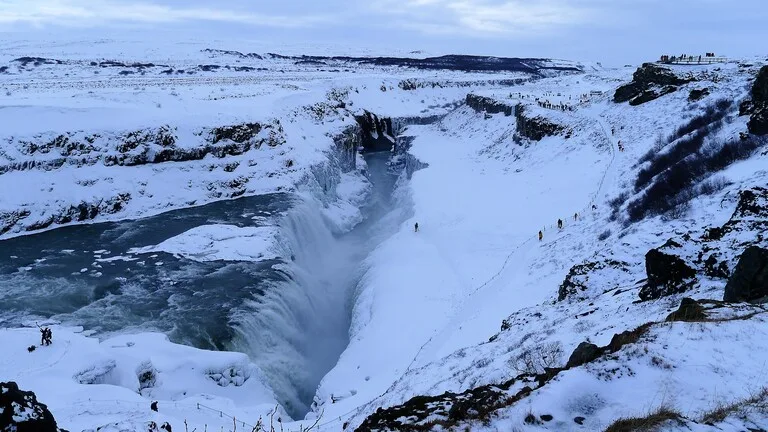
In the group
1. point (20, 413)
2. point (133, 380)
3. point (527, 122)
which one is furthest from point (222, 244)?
point (527, 122)

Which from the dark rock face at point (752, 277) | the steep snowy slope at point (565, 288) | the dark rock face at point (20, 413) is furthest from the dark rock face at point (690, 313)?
the dark rock face at point (20, 413)

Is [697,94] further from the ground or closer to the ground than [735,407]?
further from the ground

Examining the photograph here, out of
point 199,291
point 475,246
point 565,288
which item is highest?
point 565,288

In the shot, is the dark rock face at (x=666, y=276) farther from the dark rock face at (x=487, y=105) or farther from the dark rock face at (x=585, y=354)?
the dark rock face at (x=487, y=105)

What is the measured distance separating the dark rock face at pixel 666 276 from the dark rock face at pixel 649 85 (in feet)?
120

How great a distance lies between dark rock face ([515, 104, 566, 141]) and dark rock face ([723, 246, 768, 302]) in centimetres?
3598

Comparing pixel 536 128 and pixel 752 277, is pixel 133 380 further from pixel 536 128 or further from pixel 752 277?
pixel 536 128

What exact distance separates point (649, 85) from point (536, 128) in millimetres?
11386

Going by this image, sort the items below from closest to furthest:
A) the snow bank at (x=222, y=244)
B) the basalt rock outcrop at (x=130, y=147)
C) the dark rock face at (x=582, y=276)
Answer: the dark rock face at (x=582, y=276) → the snow bank at (x=222, y=244) → the basalt rock outcrop at (x=130, y=147)

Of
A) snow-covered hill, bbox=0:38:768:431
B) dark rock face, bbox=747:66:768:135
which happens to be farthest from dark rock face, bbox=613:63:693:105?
dark rock face, bbox=747:66:768:135

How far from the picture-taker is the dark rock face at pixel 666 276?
12180 millimetres

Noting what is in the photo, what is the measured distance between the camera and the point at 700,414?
5.93 meters

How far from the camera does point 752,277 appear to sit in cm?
994

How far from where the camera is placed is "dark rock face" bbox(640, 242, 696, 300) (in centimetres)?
1218
